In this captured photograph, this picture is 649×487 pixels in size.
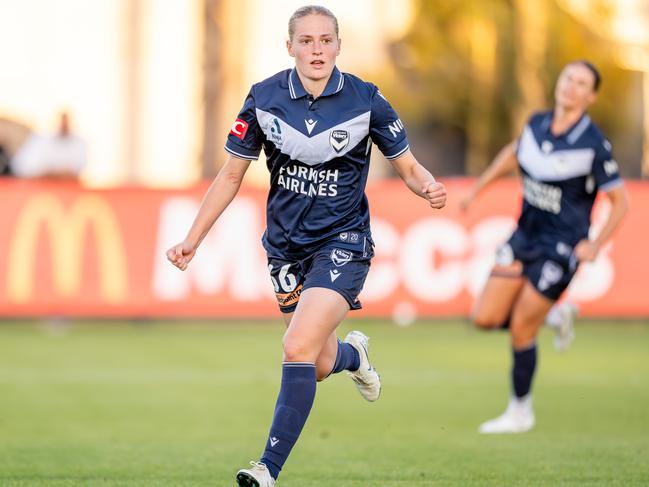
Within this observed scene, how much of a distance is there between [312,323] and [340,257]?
1.40ft

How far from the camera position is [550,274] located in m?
9.45

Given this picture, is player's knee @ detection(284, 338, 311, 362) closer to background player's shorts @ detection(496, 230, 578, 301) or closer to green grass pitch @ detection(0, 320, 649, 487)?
green grass pitch @ detection(0, 320, 649, 487)

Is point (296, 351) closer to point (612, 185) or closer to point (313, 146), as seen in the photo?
point (313, 146)

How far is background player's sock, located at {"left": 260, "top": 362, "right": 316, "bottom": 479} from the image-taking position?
20.7ft

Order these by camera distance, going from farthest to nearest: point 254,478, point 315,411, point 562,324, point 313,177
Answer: point 562,324 → point 315,411 → point 313,177 → point 254,478

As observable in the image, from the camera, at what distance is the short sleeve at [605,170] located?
30.5ft

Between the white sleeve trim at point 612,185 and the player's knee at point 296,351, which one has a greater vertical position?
the white sleeve trim at point 612,185

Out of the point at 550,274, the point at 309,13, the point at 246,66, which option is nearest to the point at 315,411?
the point at 550,274

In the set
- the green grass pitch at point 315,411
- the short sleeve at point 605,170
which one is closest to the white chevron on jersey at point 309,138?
the green grass pitch at point 315,411

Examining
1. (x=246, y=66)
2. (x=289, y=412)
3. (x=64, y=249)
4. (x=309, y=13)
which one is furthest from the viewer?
(x=246, y=66)

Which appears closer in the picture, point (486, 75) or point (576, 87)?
point (576, 87)

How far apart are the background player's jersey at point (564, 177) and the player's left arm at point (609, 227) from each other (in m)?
0.07

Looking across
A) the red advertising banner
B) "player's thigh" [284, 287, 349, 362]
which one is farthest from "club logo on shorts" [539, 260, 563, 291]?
the red advertising banner

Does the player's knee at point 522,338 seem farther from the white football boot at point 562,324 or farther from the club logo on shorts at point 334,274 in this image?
the club logo on shorts at point 334,274
